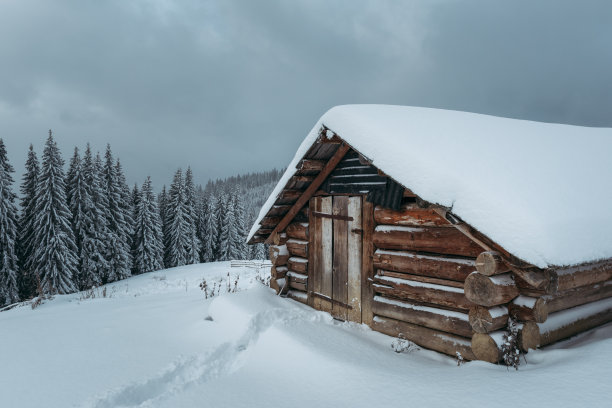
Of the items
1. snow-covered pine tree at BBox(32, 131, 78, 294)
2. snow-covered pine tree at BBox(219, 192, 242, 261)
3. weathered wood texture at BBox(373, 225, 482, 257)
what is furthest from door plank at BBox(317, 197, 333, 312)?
snow-covered pine tree at BBox(219, 192, 242, 261)

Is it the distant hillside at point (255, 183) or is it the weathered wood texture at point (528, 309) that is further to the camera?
the distant hillside at point (255, 183)

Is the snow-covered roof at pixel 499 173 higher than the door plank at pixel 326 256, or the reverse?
the snow-covered roof at pixel 499 173

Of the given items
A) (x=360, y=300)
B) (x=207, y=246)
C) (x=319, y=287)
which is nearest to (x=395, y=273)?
(x=360, y=300)

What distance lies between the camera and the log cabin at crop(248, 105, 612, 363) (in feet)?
14.5

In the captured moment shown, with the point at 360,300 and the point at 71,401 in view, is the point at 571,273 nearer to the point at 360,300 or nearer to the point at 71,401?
the point at 360,300

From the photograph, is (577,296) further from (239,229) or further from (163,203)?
(239,229)

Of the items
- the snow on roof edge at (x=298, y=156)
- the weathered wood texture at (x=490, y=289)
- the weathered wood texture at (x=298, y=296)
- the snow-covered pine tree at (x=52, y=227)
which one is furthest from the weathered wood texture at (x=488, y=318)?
the snow-covered pine tree at (x=52, y=227)

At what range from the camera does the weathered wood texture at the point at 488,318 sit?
15.4 ft

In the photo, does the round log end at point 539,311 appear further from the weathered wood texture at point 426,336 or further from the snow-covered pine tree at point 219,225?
the snow-covered pine tree at point 219,225

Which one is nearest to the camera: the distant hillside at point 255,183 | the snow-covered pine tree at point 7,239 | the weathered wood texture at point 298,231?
the weathered wood texture at point 298,231

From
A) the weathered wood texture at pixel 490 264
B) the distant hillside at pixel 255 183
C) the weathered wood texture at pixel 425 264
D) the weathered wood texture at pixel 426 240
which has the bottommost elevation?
the weathered wood texture at pixel 425 264

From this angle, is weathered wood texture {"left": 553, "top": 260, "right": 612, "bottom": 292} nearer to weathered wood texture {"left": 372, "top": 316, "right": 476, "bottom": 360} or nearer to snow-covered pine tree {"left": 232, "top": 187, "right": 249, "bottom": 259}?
weathered wood texture {"left": 372, "top": 316, "right": 476, "bottom": 360}

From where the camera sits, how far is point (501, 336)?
4.78 m

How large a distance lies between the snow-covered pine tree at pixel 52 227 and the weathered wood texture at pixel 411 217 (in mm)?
30764
